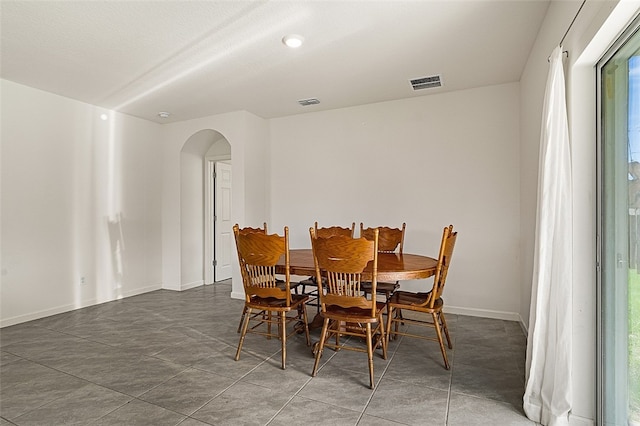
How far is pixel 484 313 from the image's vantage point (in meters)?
3.86

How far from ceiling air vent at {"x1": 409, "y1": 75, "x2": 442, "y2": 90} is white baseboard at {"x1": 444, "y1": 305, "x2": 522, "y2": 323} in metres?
2.61

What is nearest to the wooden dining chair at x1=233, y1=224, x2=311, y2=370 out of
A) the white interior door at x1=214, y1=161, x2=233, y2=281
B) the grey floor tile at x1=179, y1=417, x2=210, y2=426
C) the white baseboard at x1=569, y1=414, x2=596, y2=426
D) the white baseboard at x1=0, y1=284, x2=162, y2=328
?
the grey floor tile at x1=179, y1=417, x2=210, y2=426

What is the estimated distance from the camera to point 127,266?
193 inches

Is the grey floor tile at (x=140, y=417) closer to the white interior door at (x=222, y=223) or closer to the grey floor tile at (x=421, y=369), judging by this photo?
the grey floor tile at (x=421, y=369)

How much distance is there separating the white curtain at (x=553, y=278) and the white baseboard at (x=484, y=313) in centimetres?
196

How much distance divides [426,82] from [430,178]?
1123 mm

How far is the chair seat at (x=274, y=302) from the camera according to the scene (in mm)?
2641

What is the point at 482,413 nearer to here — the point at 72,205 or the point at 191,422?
the point at 191,422

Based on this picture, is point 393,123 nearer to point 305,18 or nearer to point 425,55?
point 425,55

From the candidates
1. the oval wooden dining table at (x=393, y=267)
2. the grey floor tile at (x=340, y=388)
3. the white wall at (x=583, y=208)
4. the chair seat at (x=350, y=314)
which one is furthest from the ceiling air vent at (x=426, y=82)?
the grey floor tile at (x=340, y=388)

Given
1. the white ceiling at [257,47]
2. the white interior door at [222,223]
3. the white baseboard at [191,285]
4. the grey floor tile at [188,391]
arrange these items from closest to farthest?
the grey floor tile at [188,391], the white ceiling at [257,47], the white baseboard at [191,285], the white interior door at [222,223]

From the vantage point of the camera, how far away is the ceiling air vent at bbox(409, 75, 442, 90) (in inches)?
144

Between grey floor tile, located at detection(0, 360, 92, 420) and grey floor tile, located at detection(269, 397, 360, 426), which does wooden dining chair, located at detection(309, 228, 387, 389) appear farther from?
grey floor tile, located at detection(0, 360, 92, 420)

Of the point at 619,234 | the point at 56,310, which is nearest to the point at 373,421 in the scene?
the point at 619,234
